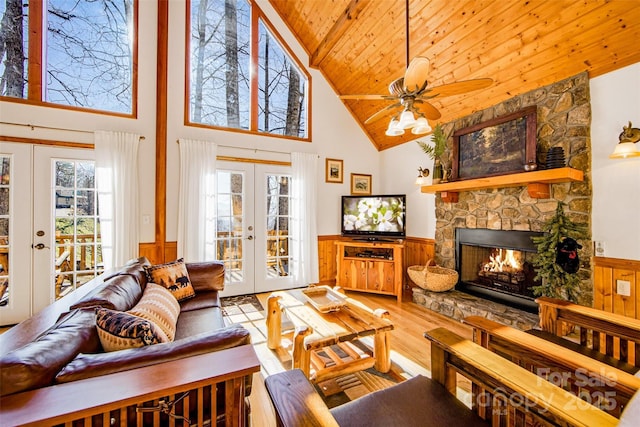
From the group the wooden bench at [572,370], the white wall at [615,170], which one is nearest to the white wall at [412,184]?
the white wall at [615,170]

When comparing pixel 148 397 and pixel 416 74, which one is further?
pixel 416 74

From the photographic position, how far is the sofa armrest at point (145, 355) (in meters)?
0.92

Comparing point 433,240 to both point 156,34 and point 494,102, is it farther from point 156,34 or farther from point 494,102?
point 156,34

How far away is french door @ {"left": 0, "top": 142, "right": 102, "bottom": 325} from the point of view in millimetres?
2744

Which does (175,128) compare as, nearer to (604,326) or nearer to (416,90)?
(416,90)

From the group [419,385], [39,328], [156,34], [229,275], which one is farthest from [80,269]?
[419,385]

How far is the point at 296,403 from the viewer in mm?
864

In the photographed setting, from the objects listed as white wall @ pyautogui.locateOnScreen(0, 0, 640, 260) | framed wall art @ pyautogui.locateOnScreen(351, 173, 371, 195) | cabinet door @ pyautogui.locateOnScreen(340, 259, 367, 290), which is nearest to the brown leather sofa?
white wall @ pyautogui.locateOnScreen(0, 0, 640, 260)

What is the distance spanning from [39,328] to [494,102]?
4.24m

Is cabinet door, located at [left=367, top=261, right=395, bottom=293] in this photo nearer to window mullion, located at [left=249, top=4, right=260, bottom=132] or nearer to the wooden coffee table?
the wooden coffee table

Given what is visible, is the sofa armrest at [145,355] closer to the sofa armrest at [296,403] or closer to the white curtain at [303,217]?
the sofa armrest at [296,403]

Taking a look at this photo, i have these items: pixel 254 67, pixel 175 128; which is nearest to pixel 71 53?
pixel 175 128

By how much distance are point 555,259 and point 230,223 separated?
3714mm

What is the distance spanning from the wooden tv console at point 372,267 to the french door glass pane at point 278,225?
85cm
